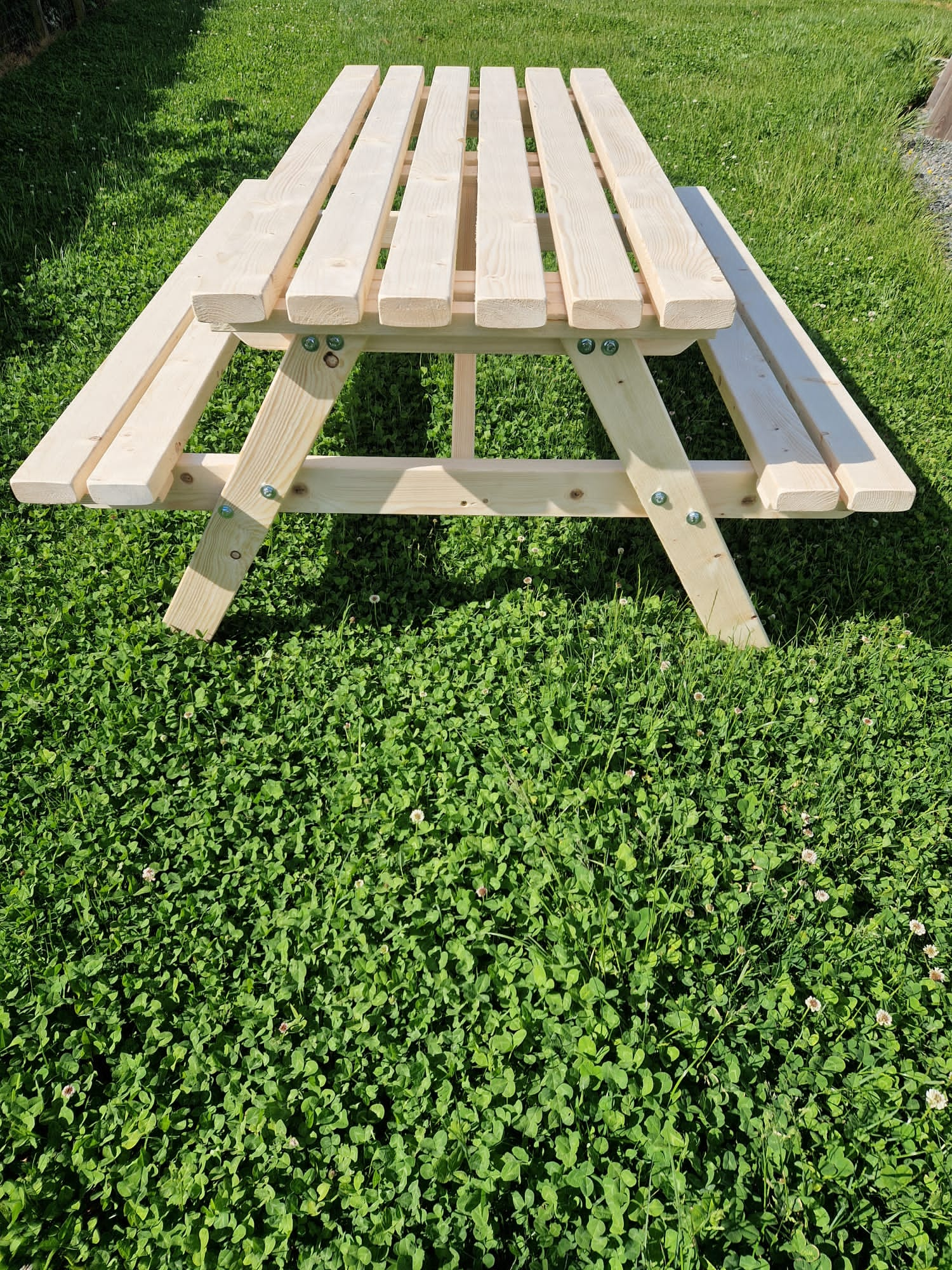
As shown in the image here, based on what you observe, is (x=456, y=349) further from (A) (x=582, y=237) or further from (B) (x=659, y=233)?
(B) (x=659, y=233)

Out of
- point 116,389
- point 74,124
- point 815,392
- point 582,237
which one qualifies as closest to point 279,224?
point 116,389

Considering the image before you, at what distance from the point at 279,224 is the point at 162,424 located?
1.91 ft

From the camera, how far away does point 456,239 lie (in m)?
2.18

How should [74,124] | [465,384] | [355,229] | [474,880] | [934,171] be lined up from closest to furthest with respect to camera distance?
[474,880]
[355,229]
[465,384]
[934,171]
[74,124]

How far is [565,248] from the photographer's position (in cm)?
201

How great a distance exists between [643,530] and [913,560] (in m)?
0.96

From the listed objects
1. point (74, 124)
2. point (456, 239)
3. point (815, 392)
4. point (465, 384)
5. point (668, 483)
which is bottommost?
point (465, 384)

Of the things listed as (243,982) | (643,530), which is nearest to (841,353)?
(643,530)

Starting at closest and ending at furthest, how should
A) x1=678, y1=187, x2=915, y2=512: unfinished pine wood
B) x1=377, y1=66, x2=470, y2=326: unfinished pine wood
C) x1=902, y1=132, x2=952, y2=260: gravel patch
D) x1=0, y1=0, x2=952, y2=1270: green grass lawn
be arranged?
x1=0, y1=0, x2=952, y2=1270: green grass lawn < x1=377, y1=66, x2=470, y2=326: unfinished pine wood < x1=678, y1=187, x2=915, y2=512: unfinished pine wood < x1=902, y1=132, x2=952, y2=260: gravel patch

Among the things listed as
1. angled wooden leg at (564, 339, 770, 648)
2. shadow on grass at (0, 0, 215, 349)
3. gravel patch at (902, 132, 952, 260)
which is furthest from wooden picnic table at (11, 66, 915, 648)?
gravel patch at (902, 132, 952, 260)

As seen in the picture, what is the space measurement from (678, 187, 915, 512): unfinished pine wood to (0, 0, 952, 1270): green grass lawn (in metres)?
0.63

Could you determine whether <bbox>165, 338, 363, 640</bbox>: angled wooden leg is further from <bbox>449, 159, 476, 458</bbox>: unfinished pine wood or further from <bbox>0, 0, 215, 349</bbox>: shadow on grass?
<bbox>0, 0, 215, 349</bbox>: shadow on grass

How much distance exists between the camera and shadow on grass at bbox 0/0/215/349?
4.72m

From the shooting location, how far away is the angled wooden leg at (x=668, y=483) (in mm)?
2078
